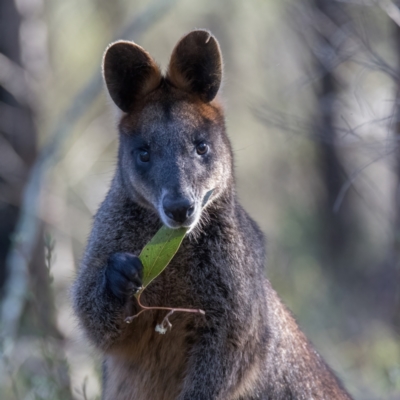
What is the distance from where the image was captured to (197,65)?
4.65 meters

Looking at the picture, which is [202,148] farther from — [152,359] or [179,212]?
[152,359]

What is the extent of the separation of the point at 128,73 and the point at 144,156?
1.88 feet

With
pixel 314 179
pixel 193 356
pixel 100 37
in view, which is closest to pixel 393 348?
pixel 193 356

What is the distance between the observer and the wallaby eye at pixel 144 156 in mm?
4426

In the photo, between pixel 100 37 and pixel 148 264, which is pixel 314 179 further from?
pixel 148 264

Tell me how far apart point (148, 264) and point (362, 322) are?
786 cm

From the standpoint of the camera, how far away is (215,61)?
465 centimetres

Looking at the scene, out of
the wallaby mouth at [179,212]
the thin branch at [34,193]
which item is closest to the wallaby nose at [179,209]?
the wallaby mouth at [179,212]

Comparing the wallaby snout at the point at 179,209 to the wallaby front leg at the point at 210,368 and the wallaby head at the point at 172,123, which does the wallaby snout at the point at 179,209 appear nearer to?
the wallaby head at the point at 172,123

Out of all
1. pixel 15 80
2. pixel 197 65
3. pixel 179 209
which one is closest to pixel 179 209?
pixel 179 209

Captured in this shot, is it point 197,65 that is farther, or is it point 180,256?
point 197,65

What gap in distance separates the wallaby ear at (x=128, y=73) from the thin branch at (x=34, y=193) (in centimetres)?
320

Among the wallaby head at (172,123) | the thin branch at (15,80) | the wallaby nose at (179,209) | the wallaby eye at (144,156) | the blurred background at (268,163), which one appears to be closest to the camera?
the wallaby nose at (179,209)

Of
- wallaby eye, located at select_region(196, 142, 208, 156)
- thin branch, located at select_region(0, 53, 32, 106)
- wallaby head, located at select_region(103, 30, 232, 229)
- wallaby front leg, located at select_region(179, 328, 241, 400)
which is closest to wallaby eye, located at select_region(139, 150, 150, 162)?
wallaby head, located at select_region(103, 30, 232, 229)
